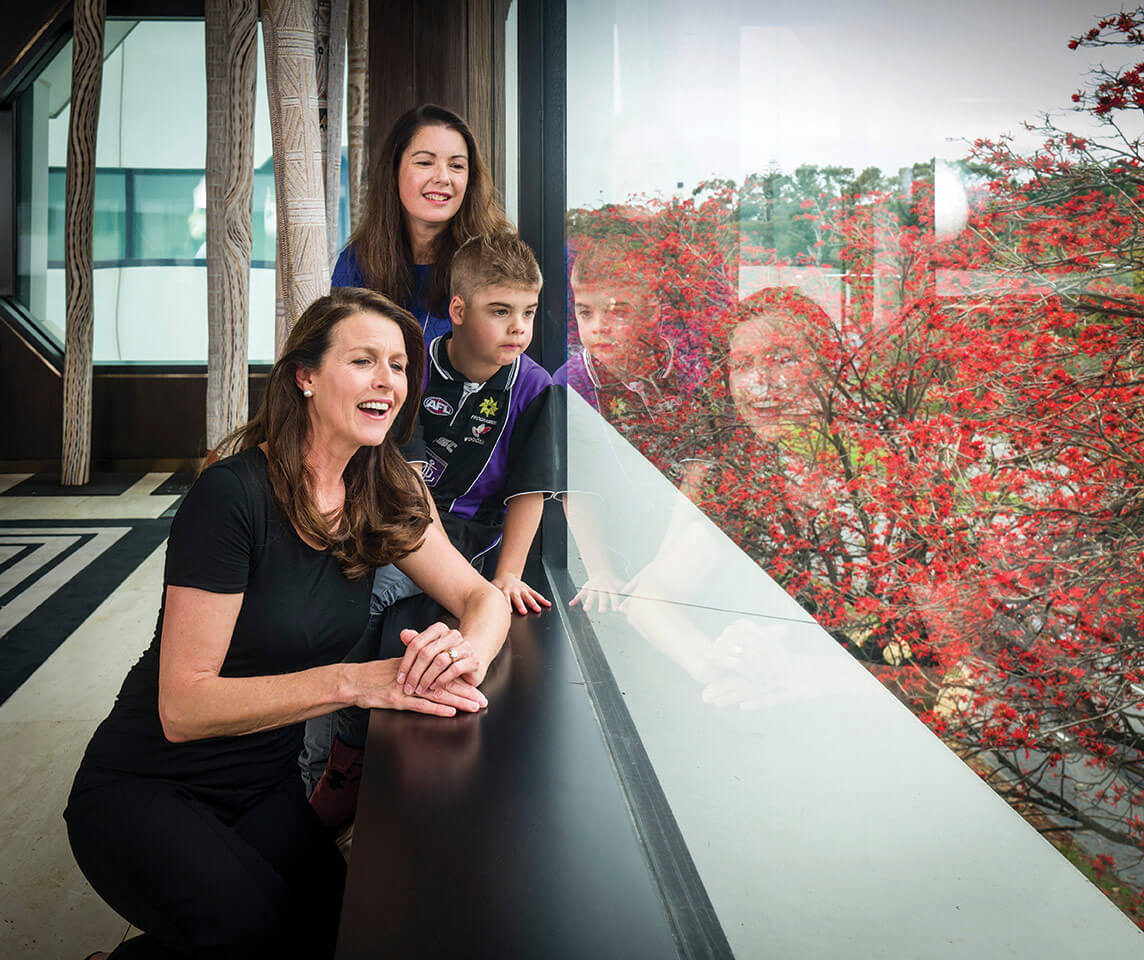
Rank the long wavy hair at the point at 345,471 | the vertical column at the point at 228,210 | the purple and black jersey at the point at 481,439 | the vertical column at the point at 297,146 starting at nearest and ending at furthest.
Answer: the long wavy hair at the point at 345,471 → the purple and black jersey at the point at 481,439 → the vertical column at the point at 297,146 → the vertical column at the point at 228,210

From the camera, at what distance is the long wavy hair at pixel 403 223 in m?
1.78

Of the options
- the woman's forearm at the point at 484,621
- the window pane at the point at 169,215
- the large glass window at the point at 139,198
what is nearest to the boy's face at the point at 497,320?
the woman's forearm at the point at 484,621

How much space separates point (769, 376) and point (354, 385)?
803mm

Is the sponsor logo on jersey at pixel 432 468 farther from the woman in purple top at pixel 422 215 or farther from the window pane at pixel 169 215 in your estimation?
the window pane at pixel 169 215

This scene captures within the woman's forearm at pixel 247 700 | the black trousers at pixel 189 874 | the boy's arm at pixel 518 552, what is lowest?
the black trousers at pixel 189 874

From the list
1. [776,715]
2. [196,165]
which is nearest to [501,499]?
[776,715]

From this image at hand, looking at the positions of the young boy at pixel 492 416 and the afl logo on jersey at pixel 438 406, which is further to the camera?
the afl logo on jersey at pixel 438 406

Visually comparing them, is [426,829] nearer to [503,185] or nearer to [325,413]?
[325,413]

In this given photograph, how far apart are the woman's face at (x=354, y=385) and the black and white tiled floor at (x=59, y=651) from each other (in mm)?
912

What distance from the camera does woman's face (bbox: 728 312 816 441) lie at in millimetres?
598

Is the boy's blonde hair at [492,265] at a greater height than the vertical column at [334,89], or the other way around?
the vertical column at [334,89]

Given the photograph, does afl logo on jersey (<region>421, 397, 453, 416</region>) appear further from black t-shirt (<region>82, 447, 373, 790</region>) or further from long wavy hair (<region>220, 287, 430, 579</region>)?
black t-shirt (<region>82, 447, 373, 790</region>)

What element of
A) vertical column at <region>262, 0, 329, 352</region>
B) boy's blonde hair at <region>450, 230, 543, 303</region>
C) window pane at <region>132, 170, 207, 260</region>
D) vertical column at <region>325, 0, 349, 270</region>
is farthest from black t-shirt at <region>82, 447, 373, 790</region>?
window pane at <region>132, 170, 207, 260</region>

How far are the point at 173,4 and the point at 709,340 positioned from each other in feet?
19.6
